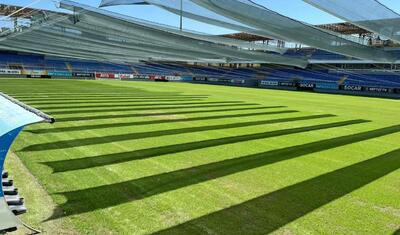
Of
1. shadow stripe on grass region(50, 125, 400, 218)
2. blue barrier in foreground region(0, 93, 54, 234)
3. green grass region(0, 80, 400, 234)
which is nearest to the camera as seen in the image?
blue barrier in foreground region(0, 93, 54, 234)

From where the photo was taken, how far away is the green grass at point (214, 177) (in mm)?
4852

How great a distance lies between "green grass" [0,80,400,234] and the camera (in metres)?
4.85

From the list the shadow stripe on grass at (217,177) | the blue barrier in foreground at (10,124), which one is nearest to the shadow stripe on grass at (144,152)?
the shadow stripe on grass at (217,177)

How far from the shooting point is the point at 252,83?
56344 mm

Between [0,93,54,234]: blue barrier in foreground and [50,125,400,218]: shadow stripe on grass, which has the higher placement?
[0,93,54,234]: blue barrier in foreground

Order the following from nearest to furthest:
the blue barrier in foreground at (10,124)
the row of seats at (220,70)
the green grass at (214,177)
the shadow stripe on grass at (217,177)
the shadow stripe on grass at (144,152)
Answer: the blue barrier in foreground at (10,124), the green grass at (214,177), the shadow stripe on grass at (217,177), the shadow stripe on grass at (144,152), the row of seats at (220,70)

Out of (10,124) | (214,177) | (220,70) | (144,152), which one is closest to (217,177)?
(214,177)

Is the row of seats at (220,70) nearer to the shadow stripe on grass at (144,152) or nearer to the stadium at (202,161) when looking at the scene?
the stadium at (202,161)

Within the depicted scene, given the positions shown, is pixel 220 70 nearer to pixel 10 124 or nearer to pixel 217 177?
pixel 217 177

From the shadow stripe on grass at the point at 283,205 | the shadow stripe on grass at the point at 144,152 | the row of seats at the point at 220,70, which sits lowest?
the shadow stripe on grass at the point at 283,205

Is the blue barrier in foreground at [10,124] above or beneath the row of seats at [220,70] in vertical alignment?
beneath

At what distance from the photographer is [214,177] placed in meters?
6.79

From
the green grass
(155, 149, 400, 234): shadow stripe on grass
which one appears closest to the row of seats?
the green grass

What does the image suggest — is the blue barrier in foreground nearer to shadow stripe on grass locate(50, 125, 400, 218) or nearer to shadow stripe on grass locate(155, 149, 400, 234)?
shadow stripe on grass locate(50, 125, 400, 218)
